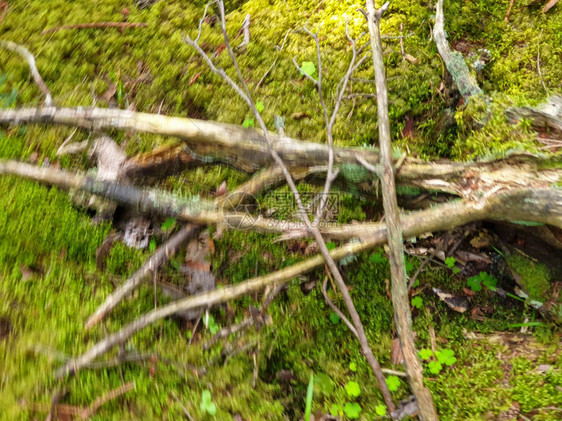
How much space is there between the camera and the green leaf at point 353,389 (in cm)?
226

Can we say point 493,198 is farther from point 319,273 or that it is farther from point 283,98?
point 283,98

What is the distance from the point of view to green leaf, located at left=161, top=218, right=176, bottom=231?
9.31ft

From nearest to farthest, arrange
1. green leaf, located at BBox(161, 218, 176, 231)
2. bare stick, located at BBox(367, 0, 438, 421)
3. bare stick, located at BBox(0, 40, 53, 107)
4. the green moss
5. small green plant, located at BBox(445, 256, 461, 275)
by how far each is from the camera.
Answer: bare stick, located at BBox(367, 0, 438, 421), the green moss, small green plant, located at BBox(445, 256, 461, 275), green leaf, located at BBox(161, 218, 176, 231), bare stick, located at BBox(0, 40, 53, 107)

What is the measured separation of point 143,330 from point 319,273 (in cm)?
119

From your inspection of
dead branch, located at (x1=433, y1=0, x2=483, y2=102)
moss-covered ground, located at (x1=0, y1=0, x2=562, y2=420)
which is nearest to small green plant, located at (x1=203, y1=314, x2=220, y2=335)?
moss-covered ground, located at (x1=0, y1=0, x2=562, y2=420)

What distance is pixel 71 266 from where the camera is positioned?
2582mm

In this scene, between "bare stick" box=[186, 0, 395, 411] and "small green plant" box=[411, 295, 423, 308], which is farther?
"small green plant" box=[411, 295, 423, 308]

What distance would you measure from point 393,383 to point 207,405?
106cm

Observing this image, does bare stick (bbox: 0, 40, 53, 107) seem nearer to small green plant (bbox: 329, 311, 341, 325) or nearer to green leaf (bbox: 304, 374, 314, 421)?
small green plant (bbox: 329, 311, 341, 325)

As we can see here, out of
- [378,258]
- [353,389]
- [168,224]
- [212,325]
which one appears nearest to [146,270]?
[168,224]

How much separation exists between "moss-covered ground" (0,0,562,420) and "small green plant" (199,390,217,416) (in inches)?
1.0

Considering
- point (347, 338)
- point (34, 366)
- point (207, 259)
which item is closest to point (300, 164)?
point (207, 259)

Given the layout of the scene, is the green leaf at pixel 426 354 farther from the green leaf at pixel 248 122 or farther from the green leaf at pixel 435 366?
the green leaf at pixel 248 122

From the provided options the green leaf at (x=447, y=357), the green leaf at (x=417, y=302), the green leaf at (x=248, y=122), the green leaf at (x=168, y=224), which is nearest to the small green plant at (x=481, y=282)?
the green leaf at (x=417, y=302)
